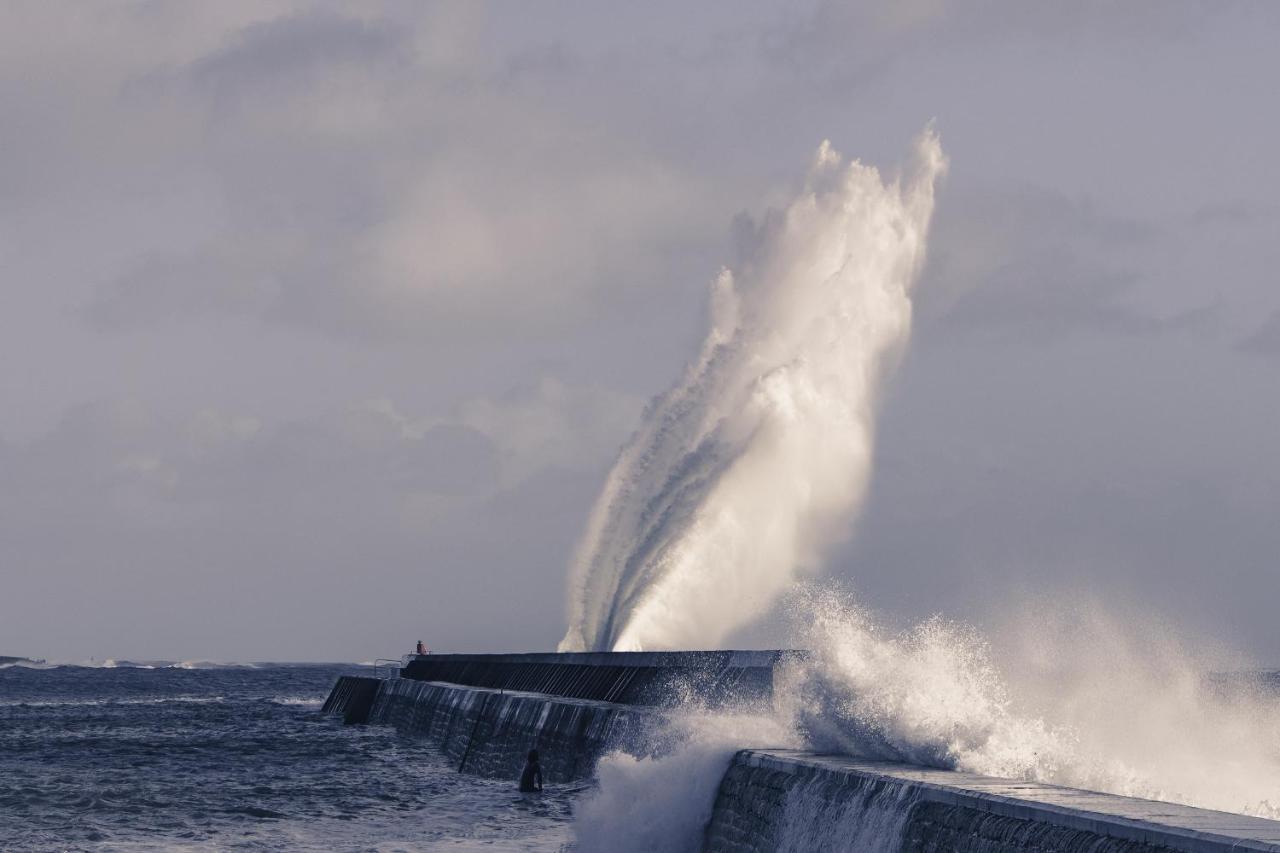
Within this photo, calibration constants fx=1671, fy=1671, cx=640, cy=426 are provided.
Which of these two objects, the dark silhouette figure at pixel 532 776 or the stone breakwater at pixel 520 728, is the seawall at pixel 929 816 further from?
the dark silhouette figure at pixel 532 776

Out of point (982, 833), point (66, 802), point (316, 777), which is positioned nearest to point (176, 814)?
point (66, 802)

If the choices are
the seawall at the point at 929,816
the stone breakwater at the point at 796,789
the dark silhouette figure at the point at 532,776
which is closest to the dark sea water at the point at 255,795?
the dark silhouette figure at the point at 532,776

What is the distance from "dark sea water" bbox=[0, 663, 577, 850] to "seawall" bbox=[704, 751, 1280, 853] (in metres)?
5.27

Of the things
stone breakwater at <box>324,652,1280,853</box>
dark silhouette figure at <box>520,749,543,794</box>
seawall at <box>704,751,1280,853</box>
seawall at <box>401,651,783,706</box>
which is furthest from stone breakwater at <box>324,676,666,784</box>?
seawall at <box>704,751,1280,853</box>

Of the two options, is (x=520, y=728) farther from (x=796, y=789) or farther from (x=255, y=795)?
(x=796, y=789)

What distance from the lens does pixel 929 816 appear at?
483 inches

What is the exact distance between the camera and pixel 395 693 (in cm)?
5112

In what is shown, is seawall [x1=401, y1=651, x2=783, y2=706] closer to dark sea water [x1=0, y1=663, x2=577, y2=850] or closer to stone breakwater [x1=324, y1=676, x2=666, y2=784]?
stone breakwater [x1=324, y1=676, x2=666, y2=784]

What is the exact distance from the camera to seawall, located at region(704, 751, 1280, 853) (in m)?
10.0

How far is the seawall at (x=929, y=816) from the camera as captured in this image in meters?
10.0

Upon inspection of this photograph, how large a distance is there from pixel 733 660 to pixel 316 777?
1314 centimetres

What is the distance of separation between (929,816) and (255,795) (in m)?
19.2

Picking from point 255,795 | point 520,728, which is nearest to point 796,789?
point 520,728

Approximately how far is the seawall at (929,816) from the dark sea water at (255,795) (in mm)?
5266
